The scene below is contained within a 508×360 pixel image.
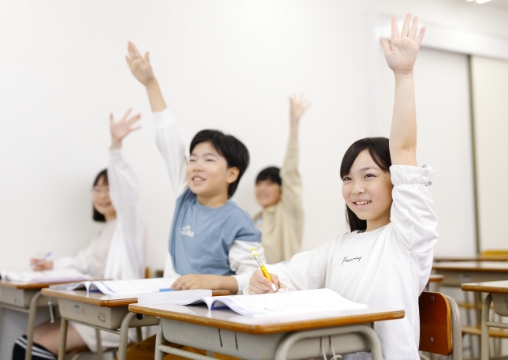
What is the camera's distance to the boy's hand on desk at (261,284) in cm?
152

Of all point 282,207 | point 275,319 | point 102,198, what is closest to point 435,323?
point 275,319

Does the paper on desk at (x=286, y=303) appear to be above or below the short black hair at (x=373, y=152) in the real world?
below

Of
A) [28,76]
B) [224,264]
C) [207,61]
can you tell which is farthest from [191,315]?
[207,61]

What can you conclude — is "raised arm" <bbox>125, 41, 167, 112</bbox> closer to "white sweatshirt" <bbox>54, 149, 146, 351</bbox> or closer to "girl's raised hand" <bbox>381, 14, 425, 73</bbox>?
"white sweatshirt" <bbox>54, 149, 146, 351</bbox>

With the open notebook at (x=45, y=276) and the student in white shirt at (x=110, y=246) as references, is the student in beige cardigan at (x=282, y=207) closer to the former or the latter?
the student in white shirt at (x=110, y=246)

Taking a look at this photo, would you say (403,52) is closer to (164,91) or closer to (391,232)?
(391,232)

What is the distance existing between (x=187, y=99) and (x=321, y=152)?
118 cm

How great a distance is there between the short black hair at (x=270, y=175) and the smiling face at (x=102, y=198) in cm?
104

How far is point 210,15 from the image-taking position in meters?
4.07

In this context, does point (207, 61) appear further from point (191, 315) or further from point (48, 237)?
point (191, 315)

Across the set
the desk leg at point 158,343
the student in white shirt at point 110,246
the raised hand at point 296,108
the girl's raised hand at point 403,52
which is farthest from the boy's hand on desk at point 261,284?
the raised hand at point 296,108

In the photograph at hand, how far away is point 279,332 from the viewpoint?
1.15 meters

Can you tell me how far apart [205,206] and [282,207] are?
1412mm

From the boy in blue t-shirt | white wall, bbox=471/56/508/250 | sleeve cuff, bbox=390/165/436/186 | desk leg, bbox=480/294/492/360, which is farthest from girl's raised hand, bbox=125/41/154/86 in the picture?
white wall, bbox=471/56/508/250
